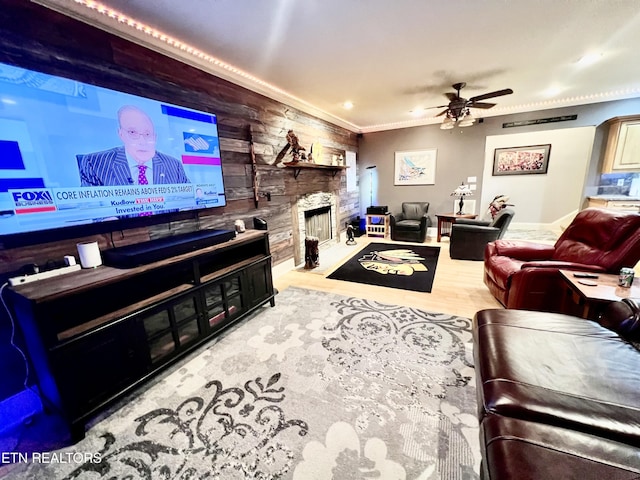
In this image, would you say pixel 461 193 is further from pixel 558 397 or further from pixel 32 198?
pixel 32 198

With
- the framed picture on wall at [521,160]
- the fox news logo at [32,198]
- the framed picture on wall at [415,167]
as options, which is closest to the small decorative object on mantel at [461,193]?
the framed picture on wall at [415,167]

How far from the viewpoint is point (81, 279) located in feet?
4.70

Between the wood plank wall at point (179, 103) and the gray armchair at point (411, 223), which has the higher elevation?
the wood plank wall at point (179, 103)

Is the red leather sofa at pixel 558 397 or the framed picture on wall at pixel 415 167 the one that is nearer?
the red leather sofa at pixel 558 397

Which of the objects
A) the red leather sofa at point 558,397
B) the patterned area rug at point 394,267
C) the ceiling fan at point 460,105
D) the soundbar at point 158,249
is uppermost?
the ceiling fan at point 460,105

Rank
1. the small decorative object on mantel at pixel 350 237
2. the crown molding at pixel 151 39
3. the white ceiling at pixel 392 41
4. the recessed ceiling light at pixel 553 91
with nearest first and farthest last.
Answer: the crown molding at pixel 151 39 → the white ceiling at pixel 392 41 → the recessed ceiling light at pixel 553 91 → the small decorative object on mantel at pixel 350 237

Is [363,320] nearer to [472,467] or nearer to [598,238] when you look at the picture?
[472,467]

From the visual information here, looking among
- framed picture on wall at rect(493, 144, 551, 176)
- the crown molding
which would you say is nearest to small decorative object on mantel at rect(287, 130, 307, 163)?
the crown molding

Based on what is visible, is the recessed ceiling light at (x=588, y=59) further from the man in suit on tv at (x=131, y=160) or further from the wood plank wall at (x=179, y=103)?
the man in suit on tv at (x=131, y=160)

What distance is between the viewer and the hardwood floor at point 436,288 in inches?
104

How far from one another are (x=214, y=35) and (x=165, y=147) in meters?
0.97

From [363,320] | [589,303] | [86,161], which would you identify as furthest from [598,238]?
[86,161]

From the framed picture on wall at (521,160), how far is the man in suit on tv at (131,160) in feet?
24.0

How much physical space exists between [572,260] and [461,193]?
303 centimetres
